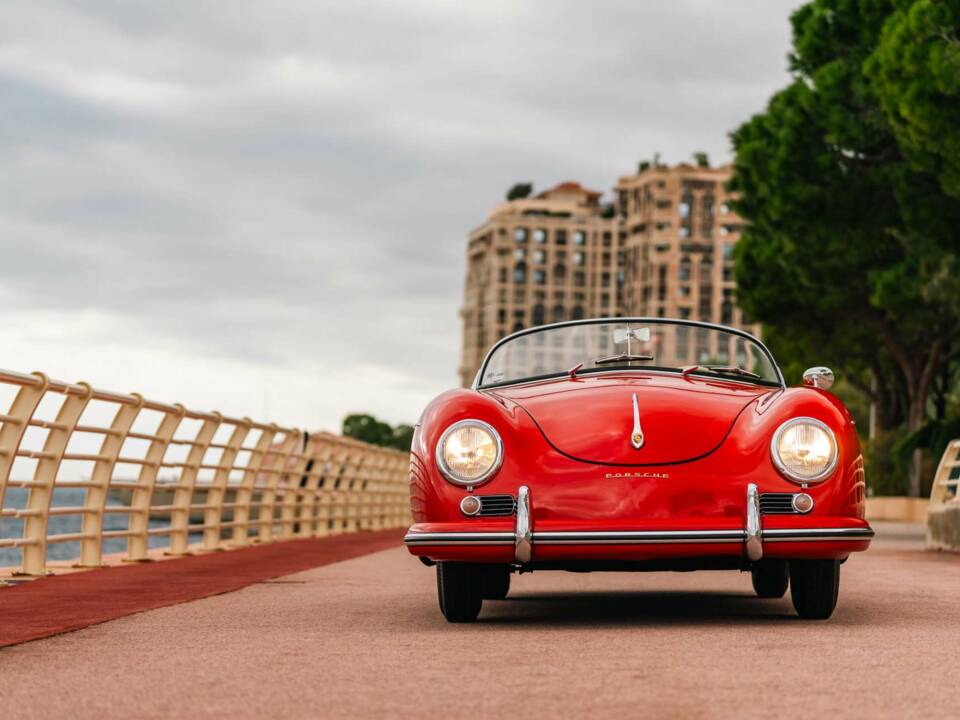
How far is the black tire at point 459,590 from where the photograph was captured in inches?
306

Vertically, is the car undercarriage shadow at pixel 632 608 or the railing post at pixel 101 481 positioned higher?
the railing post at pixel 101 481

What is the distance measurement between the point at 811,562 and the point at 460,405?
1.71 metres

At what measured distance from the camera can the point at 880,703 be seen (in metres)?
→ 5.09

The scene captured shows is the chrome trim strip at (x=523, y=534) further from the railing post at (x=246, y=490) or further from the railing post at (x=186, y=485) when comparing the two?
the railing post at (x=246, y=490)

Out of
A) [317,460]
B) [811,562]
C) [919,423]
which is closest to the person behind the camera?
[811,562]

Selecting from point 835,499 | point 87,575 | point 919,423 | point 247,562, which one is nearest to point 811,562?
point 835,499

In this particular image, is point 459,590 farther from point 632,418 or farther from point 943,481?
point 943,481

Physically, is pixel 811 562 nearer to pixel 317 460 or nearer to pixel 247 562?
pixel 247 562

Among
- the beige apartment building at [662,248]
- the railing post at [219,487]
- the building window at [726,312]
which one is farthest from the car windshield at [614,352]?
the building window at [726,312]

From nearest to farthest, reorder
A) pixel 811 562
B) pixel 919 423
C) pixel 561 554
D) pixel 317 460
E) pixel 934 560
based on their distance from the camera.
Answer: pixel 561 554 → pixel 811 562 → pixel 934 560 → pixel 317 460 → pixel 919 423

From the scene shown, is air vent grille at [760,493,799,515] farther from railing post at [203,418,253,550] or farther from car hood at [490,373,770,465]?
railing post at [203,418,253,550]

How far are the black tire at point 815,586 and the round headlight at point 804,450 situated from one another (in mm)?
523

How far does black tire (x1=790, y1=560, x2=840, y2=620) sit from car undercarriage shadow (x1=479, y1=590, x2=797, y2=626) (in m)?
0.14

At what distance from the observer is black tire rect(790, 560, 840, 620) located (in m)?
7.77
